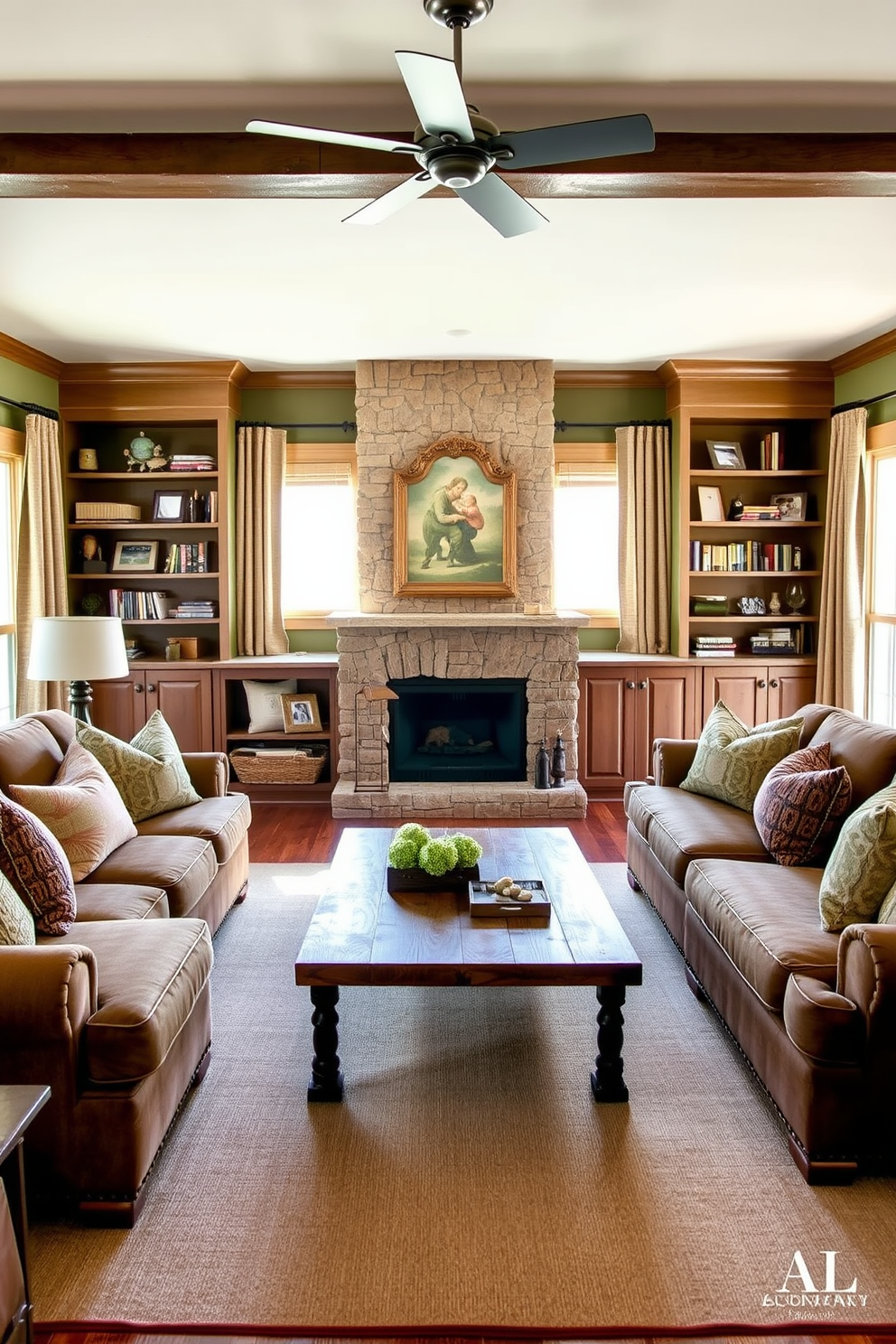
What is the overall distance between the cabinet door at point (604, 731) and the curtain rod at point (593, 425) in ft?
5.86

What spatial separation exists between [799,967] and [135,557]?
543 centimetres

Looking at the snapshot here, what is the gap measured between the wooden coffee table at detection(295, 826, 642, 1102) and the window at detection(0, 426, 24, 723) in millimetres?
3435

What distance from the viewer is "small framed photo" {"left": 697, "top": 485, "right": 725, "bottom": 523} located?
22.0ft

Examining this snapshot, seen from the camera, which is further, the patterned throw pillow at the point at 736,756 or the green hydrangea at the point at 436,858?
the patterned throw pillow at the point at 736,756

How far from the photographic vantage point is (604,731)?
6.53 m

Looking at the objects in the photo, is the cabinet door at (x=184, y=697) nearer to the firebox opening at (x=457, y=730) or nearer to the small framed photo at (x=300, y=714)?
the small framed photo at (x=300, y=714)

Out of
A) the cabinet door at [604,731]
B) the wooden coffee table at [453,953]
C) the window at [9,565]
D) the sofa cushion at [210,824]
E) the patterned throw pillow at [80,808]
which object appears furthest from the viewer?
the cabinet door at [604,731]

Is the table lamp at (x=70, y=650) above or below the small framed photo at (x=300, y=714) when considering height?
above

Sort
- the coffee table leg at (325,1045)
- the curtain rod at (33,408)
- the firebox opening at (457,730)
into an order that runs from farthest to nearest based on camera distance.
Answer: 1. the firebox opening at (457,730)
2. the curtain rod at (33,408)
3. the coffee table leg at (325,1045)

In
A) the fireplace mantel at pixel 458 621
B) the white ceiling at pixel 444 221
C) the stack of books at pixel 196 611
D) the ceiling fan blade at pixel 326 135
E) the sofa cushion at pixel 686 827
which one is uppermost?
the white ceiling at pixel 444 221

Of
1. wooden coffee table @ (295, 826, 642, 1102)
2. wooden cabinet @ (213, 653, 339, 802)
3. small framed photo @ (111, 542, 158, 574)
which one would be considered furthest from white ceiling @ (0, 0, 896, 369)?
wooden coffee table @ (295, 826, 642, 1102)

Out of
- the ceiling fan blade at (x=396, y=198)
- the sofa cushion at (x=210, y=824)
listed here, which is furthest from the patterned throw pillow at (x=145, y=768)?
the ceiling fan blade at (x=396, y=198)

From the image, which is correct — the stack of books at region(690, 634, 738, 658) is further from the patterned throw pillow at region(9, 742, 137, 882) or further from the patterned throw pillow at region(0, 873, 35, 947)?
the patterned throw pillow at region(0, 873, 35, 947)

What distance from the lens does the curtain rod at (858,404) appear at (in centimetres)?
572
